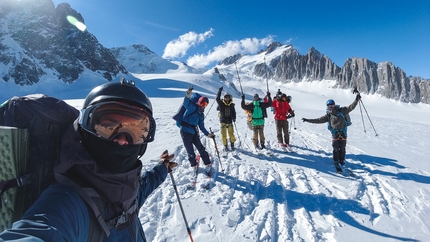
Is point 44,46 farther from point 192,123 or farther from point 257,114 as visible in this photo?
point 192,123

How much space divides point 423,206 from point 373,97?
131854 millimetres

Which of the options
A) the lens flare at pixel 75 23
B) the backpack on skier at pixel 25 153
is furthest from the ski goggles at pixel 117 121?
the lens flare at pixel 75 23

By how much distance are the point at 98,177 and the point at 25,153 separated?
1.69ft

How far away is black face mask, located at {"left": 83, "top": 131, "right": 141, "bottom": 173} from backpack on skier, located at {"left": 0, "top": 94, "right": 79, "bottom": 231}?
0.69 ft

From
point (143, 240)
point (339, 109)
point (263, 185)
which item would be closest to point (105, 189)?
point (143, 240)

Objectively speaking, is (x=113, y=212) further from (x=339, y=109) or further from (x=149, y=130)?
(x=339, y=109)

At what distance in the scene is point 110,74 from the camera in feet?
246

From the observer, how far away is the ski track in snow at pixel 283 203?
3600 millimetres

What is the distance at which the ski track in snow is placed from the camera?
3.60 m

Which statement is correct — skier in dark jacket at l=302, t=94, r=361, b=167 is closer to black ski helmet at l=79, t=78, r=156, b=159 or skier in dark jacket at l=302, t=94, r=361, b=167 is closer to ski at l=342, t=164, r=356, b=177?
ski at l=342, t=164, r=356, b=177

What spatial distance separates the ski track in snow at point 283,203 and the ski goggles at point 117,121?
2283 mm

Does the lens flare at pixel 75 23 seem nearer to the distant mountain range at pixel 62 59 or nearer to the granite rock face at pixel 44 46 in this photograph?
the granite rock face at pixel 44 46

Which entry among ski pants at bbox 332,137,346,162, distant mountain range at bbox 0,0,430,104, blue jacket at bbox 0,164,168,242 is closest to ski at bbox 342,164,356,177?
ski pants at bbox 332,137,346,162

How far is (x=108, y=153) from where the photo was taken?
1684mm
